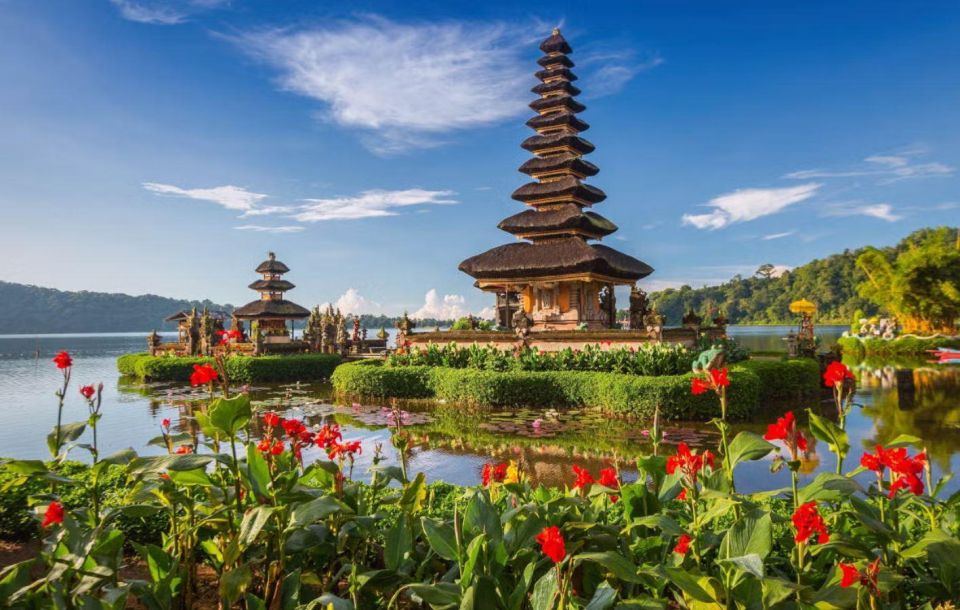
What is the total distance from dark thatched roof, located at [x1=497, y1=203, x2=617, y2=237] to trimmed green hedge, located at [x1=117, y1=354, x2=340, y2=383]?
1085 centimetres

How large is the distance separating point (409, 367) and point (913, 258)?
35.9 m

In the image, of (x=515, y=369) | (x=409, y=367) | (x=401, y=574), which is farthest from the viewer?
(x=409, y=367)

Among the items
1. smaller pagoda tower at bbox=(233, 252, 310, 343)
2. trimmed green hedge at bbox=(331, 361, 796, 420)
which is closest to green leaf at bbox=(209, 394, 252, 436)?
trimmed green hedge at bbox=(331, 361, 796, 420)

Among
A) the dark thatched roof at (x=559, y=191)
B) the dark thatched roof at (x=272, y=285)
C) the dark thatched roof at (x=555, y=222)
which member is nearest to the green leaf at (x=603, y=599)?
the dark thatched roof at (x=555, y=222)

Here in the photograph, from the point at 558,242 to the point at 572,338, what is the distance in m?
7.07

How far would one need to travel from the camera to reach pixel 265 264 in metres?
35.5

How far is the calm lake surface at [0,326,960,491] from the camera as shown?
8.64 meters

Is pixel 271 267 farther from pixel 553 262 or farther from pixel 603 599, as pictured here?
pixel 603 599

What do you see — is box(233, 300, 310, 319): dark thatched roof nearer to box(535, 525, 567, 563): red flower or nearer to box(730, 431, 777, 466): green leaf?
box(730, 431, 777, 466): green leaf

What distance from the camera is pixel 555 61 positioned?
28109 mm

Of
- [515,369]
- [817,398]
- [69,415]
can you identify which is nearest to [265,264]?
[69,415]

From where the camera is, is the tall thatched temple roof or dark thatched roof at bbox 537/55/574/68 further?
dark thatched roof at bbox 537/55/574/68

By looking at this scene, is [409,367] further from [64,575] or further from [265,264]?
[265,264]

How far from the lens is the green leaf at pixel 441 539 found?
95.9 inches
